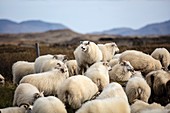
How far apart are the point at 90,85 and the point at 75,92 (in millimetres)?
742

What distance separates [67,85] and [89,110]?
8.34 ft

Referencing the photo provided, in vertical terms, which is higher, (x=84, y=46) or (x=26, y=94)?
(x=84, y=46)

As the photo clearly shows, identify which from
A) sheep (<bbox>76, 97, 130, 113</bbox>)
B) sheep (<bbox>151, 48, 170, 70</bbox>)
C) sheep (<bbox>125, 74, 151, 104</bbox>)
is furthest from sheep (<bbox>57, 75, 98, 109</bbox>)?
sheep (<bbox>151, 48, 170, 70</bbox>)

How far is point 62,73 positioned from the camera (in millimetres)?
10820

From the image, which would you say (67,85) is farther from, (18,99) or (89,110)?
(89,110)

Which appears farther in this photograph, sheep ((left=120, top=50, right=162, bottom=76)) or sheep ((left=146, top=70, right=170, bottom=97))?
sheep ((left=120, top=50, right=162, bottom=76))

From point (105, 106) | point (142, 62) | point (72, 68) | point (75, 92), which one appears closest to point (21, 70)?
point (72, 68)

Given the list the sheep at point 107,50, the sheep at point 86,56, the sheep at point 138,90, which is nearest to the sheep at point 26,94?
the sheep at point 138,90

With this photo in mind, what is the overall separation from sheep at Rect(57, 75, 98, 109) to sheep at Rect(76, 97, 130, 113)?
1978 mm

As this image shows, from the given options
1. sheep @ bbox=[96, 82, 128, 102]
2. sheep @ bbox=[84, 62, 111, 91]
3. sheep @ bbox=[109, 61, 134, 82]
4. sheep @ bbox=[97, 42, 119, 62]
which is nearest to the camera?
sheep @ bbox=[96, 82, 128, 102]

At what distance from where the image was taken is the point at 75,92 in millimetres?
8680

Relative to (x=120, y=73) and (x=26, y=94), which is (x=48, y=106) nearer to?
(x=26, y=94)

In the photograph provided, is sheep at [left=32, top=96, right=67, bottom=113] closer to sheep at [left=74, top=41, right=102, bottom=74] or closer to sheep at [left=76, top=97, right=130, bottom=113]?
sheep at [left=76, top=97, right=130, bottom=113]

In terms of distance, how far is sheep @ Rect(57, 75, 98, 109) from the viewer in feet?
28.5
